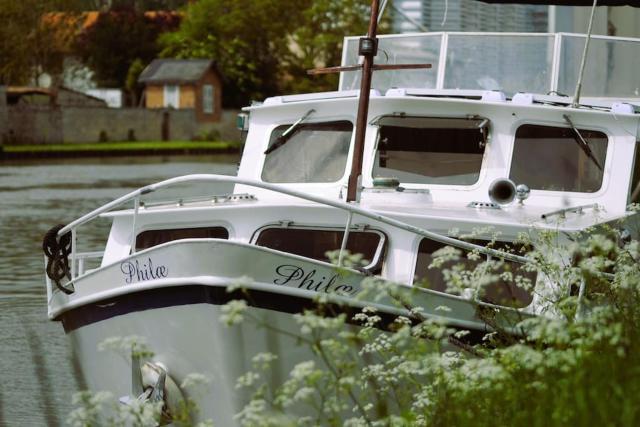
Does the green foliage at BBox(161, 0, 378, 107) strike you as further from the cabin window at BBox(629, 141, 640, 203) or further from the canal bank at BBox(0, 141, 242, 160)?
the cabin window at BBox(629, 141, 640, 203)

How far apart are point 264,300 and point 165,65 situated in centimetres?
8295

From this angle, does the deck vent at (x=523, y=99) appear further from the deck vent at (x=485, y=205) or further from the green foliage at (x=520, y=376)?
the green foliage at (x=520, y=376)

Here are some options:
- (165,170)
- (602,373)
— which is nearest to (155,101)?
(165,170)

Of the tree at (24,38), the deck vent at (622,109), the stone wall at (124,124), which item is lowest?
the stone wall at (124,124)

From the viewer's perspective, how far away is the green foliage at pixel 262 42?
257 ft

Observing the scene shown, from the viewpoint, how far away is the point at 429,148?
10336 mm

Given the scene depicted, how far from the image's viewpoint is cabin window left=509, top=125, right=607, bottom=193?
1023 cm

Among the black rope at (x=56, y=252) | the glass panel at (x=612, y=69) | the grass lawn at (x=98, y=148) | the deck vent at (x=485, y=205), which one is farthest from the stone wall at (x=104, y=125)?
the deck vent at (x=485, y=205)

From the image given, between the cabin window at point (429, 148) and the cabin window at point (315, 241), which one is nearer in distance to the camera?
the cabin window at point (315, 241)

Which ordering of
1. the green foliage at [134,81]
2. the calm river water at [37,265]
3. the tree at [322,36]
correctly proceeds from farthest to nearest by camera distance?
the green foliage at [134,81] < the tree at [322,36] < the calm river water at [37,265]

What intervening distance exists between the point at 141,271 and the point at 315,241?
43.7 inches

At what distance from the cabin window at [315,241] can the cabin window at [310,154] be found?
1.47m

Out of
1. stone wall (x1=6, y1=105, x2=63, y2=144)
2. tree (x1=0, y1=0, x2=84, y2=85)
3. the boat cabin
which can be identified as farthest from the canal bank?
the boat cabin

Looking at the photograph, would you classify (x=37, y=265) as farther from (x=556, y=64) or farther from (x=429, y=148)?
(x=429, y=148)
